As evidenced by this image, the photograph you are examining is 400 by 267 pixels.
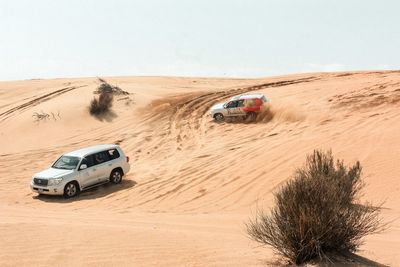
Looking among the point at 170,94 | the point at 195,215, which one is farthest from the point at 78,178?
the point at 170,94

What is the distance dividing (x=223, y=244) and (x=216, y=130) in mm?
16713

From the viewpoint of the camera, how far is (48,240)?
764 cm

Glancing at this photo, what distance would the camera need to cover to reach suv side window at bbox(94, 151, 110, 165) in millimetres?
18264

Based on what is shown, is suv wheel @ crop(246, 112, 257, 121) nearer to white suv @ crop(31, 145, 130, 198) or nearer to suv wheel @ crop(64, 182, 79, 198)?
white suv @ crop(31, 145, 130, 198)

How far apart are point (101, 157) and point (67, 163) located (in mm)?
1226

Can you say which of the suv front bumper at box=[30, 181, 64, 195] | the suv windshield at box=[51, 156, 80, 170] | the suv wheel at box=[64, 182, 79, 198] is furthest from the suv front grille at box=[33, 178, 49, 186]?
the suv windshield at box=[51, 156, 80, 170]

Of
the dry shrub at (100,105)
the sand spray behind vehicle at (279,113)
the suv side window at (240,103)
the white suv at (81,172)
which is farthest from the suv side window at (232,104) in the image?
the white suv at (81,172)

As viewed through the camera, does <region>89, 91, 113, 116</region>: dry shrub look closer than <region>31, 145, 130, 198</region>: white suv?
No

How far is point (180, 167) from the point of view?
18891mm

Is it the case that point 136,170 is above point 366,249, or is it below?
below

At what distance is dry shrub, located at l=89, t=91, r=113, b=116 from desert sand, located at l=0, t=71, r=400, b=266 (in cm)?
45

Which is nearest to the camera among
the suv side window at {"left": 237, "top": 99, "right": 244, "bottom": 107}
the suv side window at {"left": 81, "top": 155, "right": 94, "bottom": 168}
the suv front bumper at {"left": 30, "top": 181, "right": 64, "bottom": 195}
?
the suv front bumper at {"left": 30, "top": 181, "right": 64, "bottom": 195}

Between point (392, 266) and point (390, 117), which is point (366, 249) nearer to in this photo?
point (392, 266)

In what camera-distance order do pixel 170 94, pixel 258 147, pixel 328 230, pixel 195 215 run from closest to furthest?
pixel 328 230 → pixel 195 215 → pixel 258 147 → pixel 170 94
